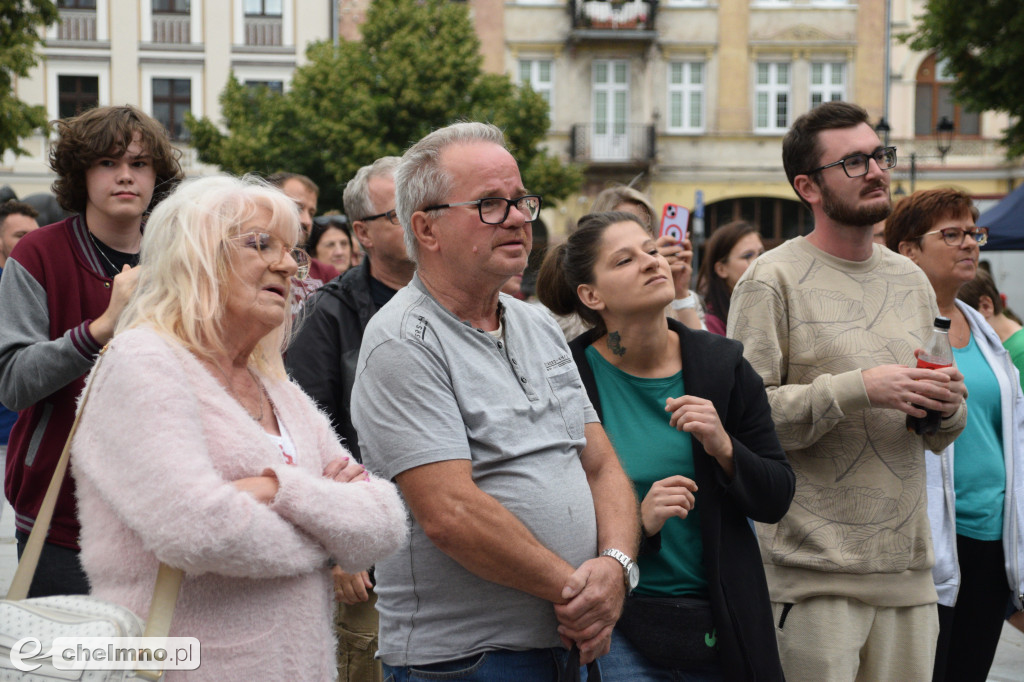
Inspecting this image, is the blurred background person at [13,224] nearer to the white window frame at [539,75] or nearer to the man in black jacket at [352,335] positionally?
the man in black jacket at [352,335]

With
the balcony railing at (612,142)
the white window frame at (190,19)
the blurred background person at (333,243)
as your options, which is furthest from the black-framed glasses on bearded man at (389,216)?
the white window frame at (190,19)

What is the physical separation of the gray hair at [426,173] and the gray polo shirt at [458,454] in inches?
9.9

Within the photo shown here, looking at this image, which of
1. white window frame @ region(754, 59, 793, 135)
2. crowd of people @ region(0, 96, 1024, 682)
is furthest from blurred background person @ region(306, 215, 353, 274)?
white window frame @ region(754, 59, 793, 135)

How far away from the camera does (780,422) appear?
345 cm

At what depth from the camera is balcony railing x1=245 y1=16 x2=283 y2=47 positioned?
31.8 m

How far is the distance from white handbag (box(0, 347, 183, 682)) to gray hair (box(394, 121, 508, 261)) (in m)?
1.20

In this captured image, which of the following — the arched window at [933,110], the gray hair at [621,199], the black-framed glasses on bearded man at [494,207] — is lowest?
the black-framed glasses on bearded man at [494,207]

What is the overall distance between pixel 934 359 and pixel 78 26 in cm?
3237

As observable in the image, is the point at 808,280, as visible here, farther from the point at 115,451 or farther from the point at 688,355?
the point at 115,451

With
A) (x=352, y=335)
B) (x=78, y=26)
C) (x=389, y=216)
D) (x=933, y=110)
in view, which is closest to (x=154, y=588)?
(x=352, y=335)

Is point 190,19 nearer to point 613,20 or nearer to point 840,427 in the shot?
point 613,20

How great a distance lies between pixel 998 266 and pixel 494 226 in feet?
63.8

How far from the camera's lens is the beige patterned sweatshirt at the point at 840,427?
3420 millimetres

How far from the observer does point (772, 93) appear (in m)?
31.5
